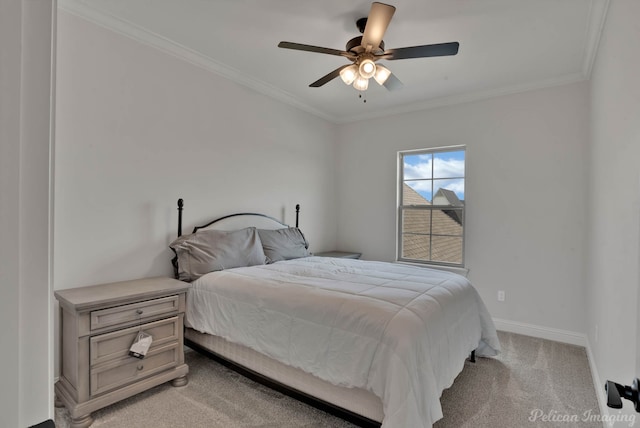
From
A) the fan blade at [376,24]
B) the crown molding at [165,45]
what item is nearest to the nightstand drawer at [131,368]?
the crown molding at [165,45]

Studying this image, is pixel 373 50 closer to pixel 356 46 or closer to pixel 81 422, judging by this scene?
pixel 356 46

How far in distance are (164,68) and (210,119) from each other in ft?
1.95

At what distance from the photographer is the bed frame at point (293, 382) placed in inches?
71.8

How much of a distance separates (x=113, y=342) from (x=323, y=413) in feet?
4.70

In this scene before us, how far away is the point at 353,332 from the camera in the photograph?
6.01ft

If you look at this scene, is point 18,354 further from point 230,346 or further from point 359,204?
point 359,204

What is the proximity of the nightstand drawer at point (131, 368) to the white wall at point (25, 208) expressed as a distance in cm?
201

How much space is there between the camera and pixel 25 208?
0.42 m

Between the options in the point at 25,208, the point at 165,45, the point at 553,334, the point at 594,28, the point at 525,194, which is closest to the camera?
the point at 25,208

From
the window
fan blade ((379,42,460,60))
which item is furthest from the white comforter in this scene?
fan blade ((379,42,460,60))

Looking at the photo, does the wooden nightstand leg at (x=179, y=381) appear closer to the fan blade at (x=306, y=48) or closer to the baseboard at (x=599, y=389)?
the fan blade at (x=306, y=48)

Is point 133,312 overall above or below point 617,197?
below

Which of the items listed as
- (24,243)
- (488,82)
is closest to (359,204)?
(488,82)

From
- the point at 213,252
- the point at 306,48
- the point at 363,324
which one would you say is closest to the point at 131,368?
the point at 213,252
